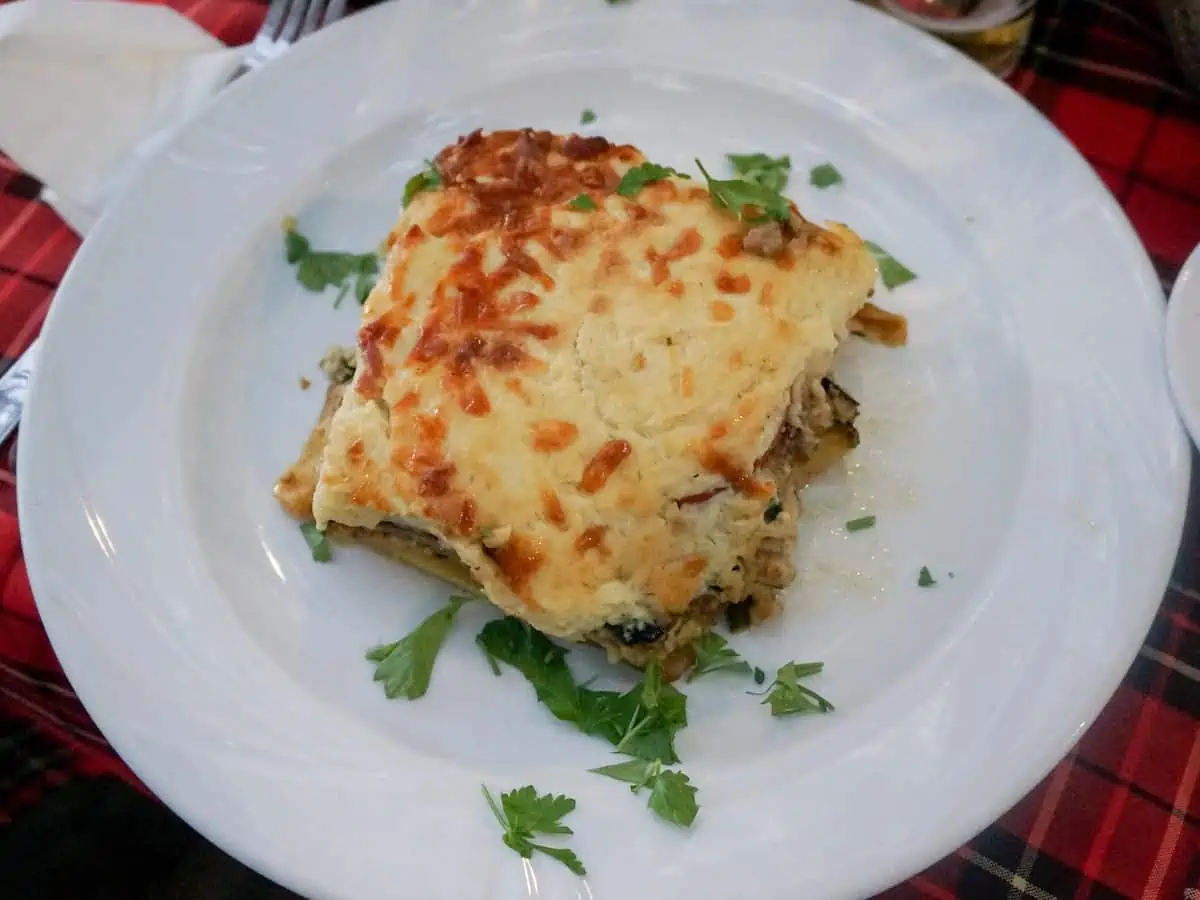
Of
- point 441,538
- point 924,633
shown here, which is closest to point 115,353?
point 441,538

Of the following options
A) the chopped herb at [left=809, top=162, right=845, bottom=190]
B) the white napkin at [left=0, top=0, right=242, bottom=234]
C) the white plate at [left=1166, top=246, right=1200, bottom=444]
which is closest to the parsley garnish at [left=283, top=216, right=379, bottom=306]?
the white napkin at [left=0, top=0, right=242, bottom=234]

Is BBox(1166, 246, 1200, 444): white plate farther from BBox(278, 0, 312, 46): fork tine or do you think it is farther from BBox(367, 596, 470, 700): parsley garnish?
BBox(278, 0, 312, 46): fork tine

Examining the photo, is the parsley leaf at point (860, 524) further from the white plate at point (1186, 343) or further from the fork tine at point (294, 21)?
the fork tine at point (294, 21)

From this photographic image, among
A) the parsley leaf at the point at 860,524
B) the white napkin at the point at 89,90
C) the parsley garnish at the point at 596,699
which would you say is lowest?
the parsley garnish at the point at 596,699

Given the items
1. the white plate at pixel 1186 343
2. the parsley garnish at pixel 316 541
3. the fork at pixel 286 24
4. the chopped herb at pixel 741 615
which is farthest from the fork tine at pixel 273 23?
the white plate at pixel 1186 343

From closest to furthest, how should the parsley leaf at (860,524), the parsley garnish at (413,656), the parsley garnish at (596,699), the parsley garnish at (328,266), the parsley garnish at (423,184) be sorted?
the parsley garnish at (596,699) → the parsley garnish at (413,656) → the parsley leaf at (860,524) → the parsley garnish at (423,184) → the parsley garnish at (328,266)

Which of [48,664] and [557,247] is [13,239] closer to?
[48,664]
